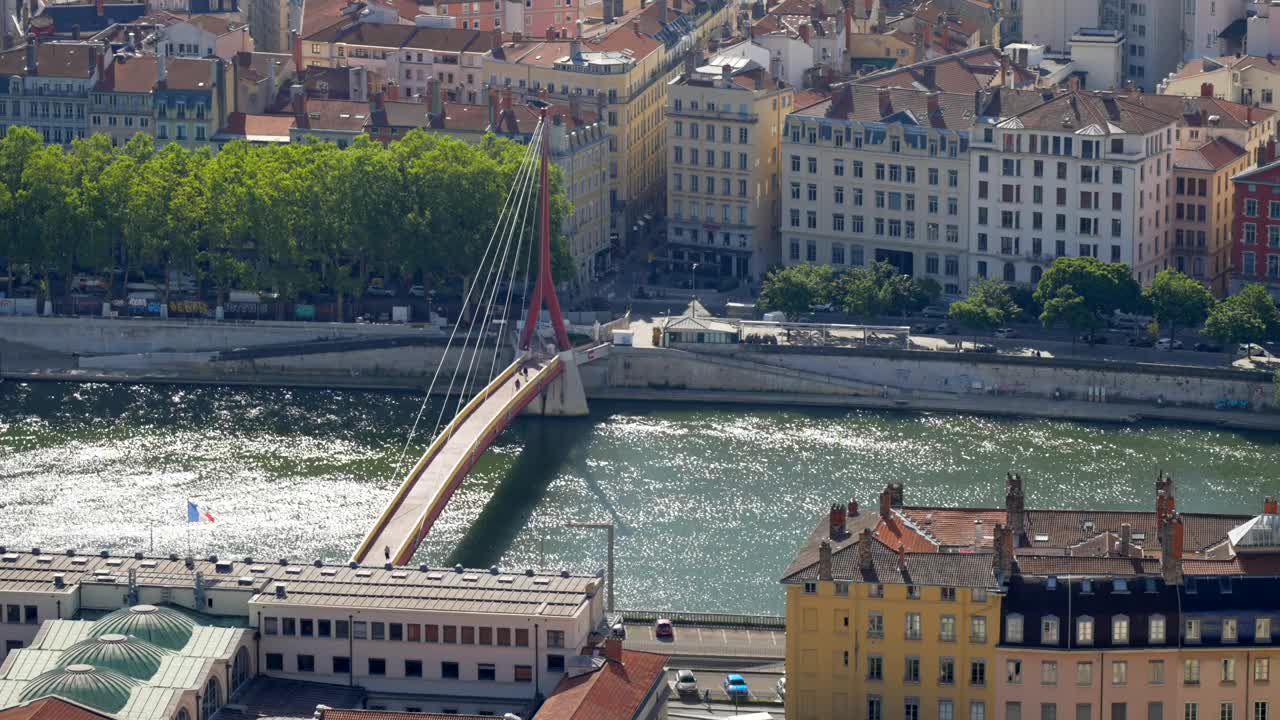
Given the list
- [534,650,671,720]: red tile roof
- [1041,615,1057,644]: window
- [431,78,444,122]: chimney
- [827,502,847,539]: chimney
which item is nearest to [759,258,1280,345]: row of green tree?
[431,78,444,122]: chimney

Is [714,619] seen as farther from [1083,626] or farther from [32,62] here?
[32,62]

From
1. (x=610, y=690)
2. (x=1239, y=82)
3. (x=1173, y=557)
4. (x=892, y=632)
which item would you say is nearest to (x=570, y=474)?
(x=892, y=632)

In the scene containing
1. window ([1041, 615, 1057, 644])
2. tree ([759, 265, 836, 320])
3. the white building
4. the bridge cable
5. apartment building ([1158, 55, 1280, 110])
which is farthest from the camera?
apartment building ([1158, 55, 1280, 110])

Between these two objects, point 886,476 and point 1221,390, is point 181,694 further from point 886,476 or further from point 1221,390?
Answer: point 1221,390

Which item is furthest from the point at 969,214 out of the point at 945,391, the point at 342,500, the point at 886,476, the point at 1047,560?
the point at 1047,560

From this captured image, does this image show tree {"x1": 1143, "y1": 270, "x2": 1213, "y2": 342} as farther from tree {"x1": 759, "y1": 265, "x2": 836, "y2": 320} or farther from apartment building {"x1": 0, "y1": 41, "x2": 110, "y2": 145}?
apartment building {"x1": 0, "y1": 41, "x2": 110, "y2": 145}

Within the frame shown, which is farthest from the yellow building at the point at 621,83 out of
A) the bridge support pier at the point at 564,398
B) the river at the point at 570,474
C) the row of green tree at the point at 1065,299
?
the bridge support pier at the point at 564,398
